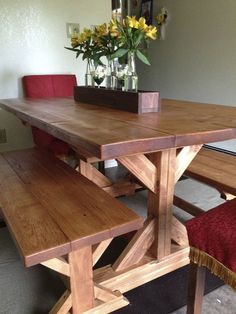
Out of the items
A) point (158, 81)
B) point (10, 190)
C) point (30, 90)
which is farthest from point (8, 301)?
point (158, 81)

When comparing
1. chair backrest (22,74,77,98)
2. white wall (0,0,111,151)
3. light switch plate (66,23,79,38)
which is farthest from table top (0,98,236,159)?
light switch plate (66,23,79,38)

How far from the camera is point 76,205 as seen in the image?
3.41 feet

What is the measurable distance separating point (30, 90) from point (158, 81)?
212 centimetres

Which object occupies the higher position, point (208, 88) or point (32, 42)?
point (32, 42)

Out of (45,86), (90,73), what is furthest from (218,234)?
(45,86)

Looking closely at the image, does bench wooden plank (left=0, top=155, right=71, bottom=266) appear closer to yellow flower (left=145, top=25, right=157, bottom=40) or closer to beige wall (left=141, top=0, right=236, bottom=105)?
yellow flower (left=145, top=25, right=157, bottom=40)

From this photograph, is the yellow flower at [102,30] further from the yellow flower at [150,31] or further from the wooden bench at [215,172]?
the wooden bench at [215,172]

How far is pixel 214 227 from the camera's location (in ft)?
2.84

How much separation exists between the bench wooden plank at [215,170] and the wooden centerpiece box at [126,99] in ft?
1.30

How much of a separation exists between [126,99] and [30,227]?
2.56ft

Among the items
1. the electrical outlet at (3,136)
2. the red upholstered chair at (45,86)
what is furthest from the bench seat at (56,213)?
the electrical outlet at (3,136)

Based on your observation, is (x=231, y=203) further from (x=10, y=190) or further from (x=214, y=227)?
(x=10, y=190)

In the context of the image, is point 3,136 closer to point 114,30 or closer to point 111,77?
point 111,77

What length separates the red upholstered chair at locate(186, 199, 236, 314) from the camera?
0.81 metres
